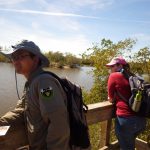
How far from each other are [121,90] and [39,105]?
2.15 metres

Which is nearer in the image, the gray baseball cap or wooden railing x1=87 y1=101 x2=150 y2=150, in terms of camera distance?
the gray baseball cap

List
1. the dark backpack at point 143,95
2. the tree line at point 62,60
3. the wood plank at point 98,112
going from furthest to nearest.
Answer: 1. the tree line at point 62,60
2. the dark backpack at point 143,95
3. the wood plank at point 98,112

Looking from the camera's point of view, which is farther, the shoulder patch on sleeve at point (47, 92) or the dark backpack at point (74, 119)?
the dark backpack at point (74, 119)

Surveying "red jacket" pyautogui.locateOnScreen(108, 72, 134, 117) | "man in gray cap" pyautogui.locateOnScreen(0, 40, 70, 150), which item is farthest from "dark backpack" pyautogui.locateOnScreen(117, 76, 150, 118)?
"man in gray cap" pyautogui.locateOnScreen(0, 40, 70, 150)

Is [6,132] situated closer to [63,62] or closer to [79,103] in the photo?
[79,103]

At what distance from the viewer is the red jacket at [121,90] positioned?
4.16 metres

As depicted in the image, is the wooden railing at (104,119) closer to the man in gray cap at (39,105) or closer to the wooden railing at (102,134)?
the wooden railing at (102,134)

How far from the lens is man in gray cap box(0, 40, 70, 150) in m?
2.21

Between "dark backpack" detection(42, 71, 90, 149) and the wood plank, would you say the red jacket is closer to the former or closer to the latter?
the wood plank

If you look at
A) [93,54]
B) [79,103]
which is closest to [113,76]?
[79,103]

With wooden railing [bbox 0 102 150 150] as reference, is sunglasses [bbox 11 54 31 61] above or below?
above

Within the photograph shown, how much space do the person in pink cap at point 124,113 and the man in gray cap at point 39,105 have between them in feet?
6.55

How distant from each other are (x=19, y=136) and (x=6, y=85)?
2732 centimetres

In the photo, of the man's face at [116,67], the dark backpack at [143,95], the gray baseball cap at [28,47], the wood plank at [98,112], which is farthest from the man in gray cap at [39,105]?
the man's face at [116,67]
